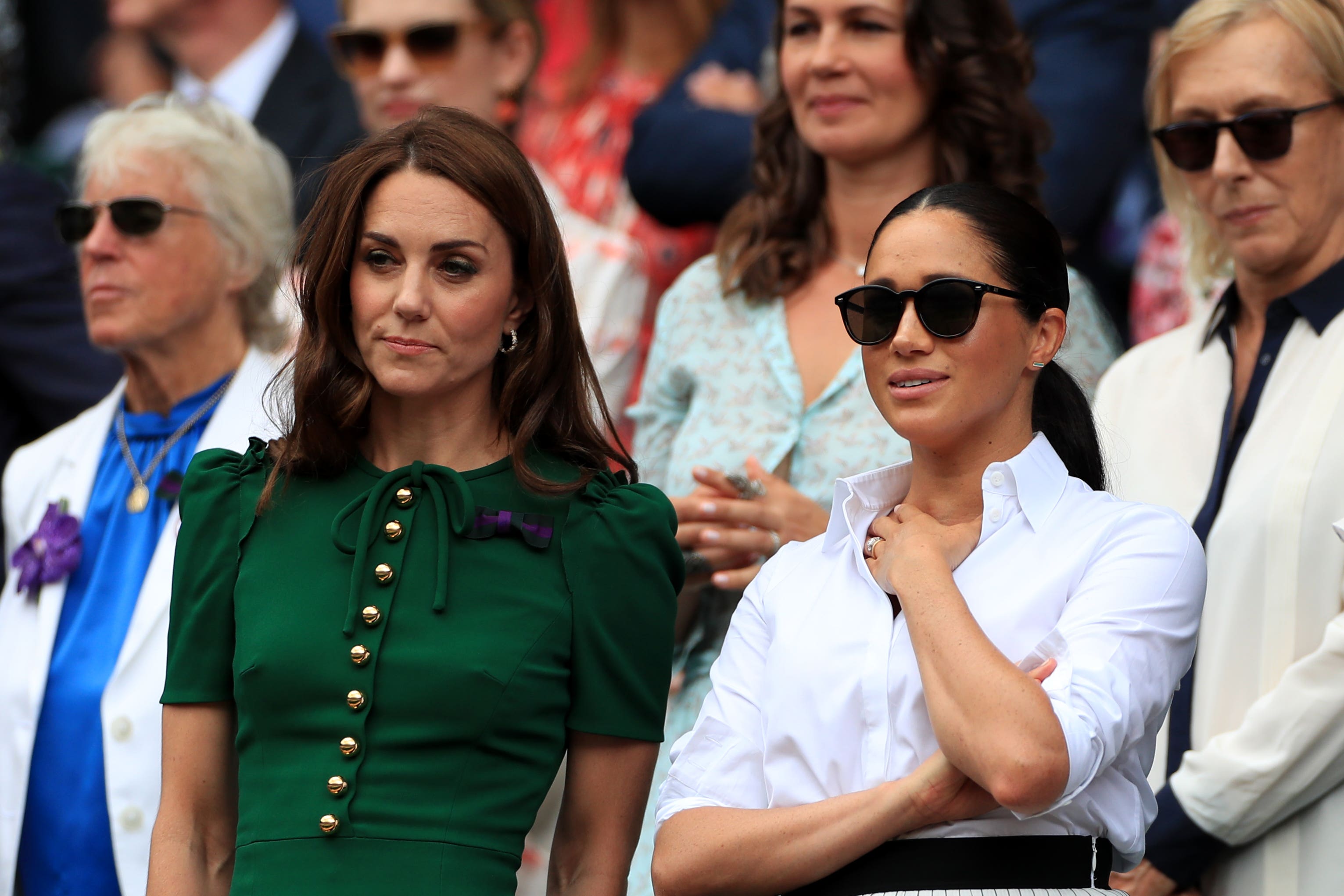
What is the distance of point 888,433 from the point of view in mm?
3773

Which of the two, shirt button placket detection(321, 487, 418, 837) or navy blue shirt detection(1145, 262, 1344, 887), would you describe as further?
navy blue shirt detection(1145, 262, 1344, 887)

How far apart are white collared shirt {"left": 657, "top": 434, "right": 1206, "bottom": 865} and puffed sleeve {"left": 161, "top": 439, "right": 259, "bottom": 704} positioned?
31.1 inches

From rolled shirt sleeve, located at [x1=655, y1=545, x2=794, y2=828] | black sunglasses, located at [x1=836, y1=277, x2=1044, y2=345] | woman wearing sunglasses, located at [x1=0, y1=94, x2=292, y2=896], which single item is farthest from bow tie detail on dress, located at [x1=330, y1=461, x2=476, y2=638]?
woman wearing sunglasses, located at [x1=0, y1=94, x2=292, y2=896]

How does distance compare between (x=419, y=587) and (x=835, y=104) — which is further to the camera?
(x=835, y=104)

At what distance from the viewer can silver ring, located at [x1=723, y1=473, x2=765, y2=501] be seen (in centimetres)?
368

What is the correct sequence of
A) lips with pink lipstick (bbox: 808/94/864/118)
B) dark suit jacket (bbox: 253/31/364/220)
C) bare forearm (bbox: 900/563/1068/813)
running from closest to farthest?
bare forearm (bbox: 900/563/1068/813)
lips with pink lipstick (bbox: 808/94/864/118)
dark suit jacket (bbox: 253/31/364/220)

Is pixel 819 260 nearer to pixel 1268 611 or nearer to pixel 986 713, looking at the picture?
pixel 1268 611

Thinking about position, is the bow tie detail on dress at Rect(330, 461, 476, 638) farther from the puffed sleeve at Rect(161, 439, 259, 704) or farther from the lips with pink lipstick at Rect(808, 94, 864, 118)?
the lips with pink lipstick at Rect(808, 94, 864, 118)

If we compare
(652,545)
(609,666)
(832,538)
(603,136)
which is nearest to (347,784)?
(609,666)

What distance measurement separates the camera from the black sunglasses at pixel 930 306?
8.79ft

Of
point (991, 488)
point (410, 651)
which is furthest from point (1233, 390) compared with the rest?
point (410, 651)

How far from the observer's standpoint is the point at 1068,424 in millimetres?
2930

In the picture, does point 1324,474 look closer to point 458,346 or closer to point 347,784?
point 458,346

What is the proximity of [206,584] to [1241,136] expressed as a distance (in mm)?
2439
